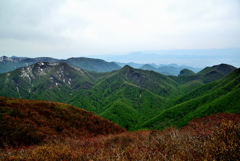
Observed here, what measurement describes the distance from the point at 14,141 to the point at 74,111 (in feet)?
85.8

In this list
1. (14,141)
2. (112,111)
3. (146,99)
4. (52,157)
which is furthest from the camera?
(146,99)

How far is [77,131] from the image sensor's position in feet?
126

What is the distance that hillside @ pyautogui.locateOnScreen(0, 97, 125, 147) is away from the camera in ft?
83.1

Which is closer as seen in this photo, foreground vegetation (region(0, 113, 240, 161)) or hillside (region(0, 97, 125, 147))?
foreground vegetation (region(0, 113, 240, 161))

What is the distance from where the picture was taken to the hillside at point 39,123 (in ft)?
83.1

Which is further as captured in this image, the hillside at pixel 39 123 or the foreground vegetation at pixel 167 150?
the hillside at pixel 39 123

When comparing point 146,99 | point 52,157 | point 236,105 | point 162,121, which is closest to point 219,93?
point 236,105

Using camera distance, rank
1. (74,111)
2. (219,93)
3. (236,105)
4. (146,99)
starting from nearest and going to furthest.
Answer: (74,111), (236,105), (219,93), (146,99)

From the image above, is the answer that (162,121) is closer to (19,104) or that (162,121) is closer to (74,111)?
(74,111)

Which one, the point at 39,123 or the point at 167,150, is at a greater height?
the point at 167,150

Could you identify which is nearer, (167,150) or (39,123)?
(167,150)

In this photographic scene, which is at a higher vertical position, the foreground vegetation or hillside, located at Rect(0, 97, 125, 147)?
the foreground vegetation

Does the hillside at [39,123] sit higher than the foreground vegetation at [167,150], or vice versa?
the foreground vegetation at [167,150]

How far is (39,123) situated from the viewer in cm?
3262
